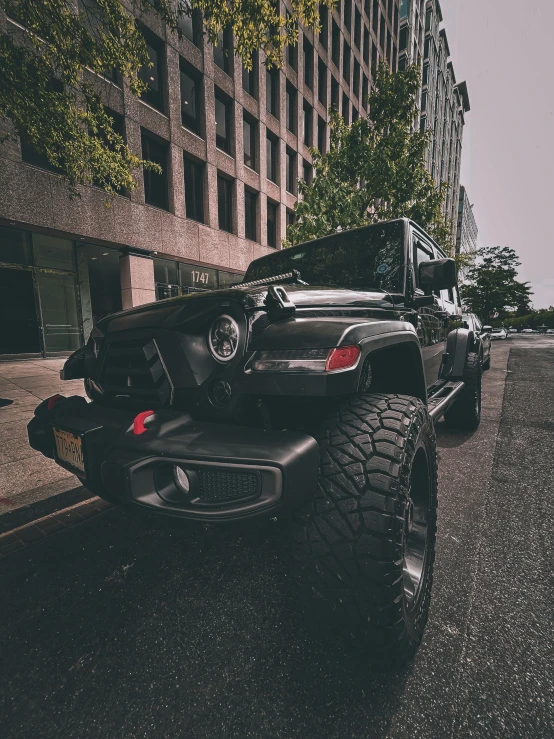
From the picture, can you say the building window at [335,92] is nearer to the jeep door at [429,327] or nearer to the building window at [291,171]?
the building window at [291,171]

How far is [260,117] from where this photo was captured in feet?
48.4

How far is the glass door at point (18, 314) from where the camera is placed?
9453 millimetres

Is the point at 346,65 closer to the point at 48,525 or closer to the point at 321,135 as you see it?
the point at 321,135

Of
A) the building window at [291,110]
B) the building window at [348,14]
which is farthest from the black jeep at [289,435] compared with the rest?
the building window at [348,14]

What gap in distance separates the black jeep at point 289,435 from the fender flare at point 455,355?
6.38 feet

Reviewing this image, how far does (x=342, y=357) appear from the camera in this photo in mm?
1325

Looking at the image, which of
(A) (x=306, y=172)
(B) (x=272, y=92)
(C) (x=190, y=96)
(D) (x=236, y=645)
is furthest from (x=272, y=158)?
(D) (x=236, y=645)

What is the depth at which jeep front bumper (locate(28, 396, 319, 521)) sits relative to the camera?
3.71 ft

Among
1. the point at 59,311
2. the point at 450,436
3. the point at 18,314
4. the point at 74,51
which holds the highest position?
the point at 74,51

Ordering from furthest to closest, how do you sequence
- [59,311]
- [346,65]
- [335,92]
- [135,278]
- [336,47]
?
1. [346,65]
2. [335,92]
3. [336,47]
4. [135,278]
5. [59,311]

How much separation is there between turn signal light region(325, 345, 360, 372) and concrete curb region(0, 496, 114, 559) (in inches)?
85.3

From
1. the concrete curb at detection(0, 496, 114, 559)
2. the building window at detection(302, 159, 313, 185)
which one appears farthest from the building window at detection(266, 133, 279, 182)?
the concrete curb at detection(0, 496, 114, 559)

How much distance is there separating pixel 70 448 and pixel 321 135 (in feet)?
74.5

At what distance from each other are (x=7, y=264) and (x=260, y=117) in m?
11.7
